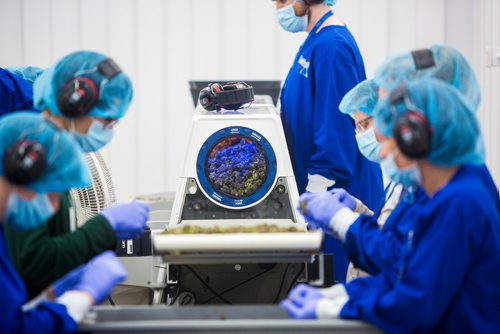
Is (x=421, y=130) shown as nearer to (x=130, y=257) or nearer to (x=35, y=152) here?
(x=35, y=152)

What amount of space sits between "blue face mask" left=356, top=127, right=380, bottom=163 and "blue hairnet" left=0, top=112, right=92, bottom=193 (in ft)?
3.24

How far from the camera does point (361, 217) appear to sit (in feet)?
6.61

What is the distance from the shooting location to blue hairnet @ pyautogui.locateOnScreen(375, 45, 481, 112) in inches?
75.5

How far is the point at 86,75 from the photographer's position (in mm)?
2018

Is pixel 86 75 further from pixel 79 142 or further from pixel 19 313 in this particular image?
pixel 19 313

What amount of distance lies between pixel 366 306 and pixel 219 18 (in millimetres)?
3637

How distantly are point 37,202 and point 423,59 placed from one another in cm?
97

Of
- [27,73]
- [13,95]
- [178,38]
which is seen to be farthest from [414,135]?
[178,38]

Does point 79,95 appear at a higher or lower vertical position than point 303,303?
higher

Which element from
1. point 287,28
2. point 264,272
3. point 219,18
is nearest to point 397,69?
point 264,272

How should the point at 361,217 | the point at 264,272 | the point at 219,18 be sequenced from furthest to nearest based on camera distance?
the point at 219,18
the point at 264,272
the point at 361,217

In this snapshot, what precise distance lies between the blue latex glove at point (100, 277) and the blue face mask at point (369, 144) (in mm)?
922

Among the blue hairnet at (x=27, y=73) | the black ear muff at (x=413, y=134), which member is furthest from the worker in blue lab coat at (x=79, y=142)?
the blue hairnet at (x=27, y=73)

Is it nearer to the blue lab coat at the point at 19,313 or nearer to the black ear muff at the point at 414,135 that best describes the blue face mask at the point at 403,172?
the black ear muff at the point at 414,135
